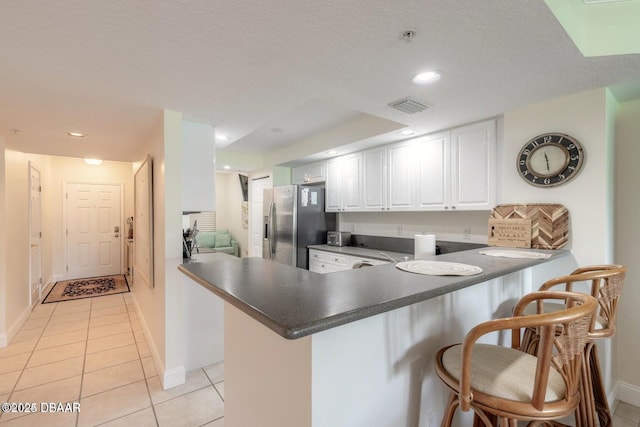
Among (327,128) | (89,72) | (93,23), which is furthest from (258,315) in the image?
(327,128)

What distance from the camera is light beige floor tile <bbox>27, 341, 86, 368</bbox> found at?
2.61 meters

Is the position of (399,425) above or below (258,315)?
below

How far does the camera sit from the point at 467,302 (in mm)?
1561

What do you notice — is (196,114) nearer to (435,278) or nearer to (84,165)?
(435,278)

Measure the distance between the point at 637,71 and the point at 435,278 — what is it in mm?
1847

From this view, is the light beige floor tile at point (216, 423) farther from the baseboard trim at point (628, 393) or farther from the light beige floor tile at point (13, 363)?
the baseboard trim at point (628, 393)

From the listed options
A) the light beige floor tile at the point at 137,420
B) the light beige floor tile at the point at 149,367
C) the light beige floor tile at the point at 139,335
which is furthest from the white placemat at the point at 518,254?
the light beige floor tile at the point at 139,335

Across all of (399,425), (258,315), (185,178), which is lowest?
(399,425)

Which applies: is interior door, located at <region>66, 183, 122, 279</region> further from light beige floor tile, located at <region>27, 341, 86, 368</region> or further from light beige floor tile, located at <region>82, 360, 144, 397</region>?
light beige floor tile, located at <region>82, 360, 144, 397</region>

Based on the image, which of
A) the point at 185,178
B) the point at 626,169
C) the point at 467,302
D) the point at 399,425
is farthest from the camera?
the point at 185,178

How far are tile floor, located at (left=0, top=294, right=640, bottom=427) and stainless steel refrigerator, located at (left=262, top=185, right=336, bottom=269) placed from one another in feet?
6.28

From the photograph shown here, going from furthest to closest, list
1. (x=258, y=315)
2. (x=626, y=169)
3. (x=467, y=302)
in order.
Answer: (x=626, y=169)
(x=467, y=302)
(x=258, y=315)

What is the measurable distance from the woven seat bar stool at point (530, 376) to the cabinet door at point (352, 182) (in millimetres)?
2864

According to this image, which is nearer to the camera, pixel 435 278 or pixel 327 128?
pixel 435 278
